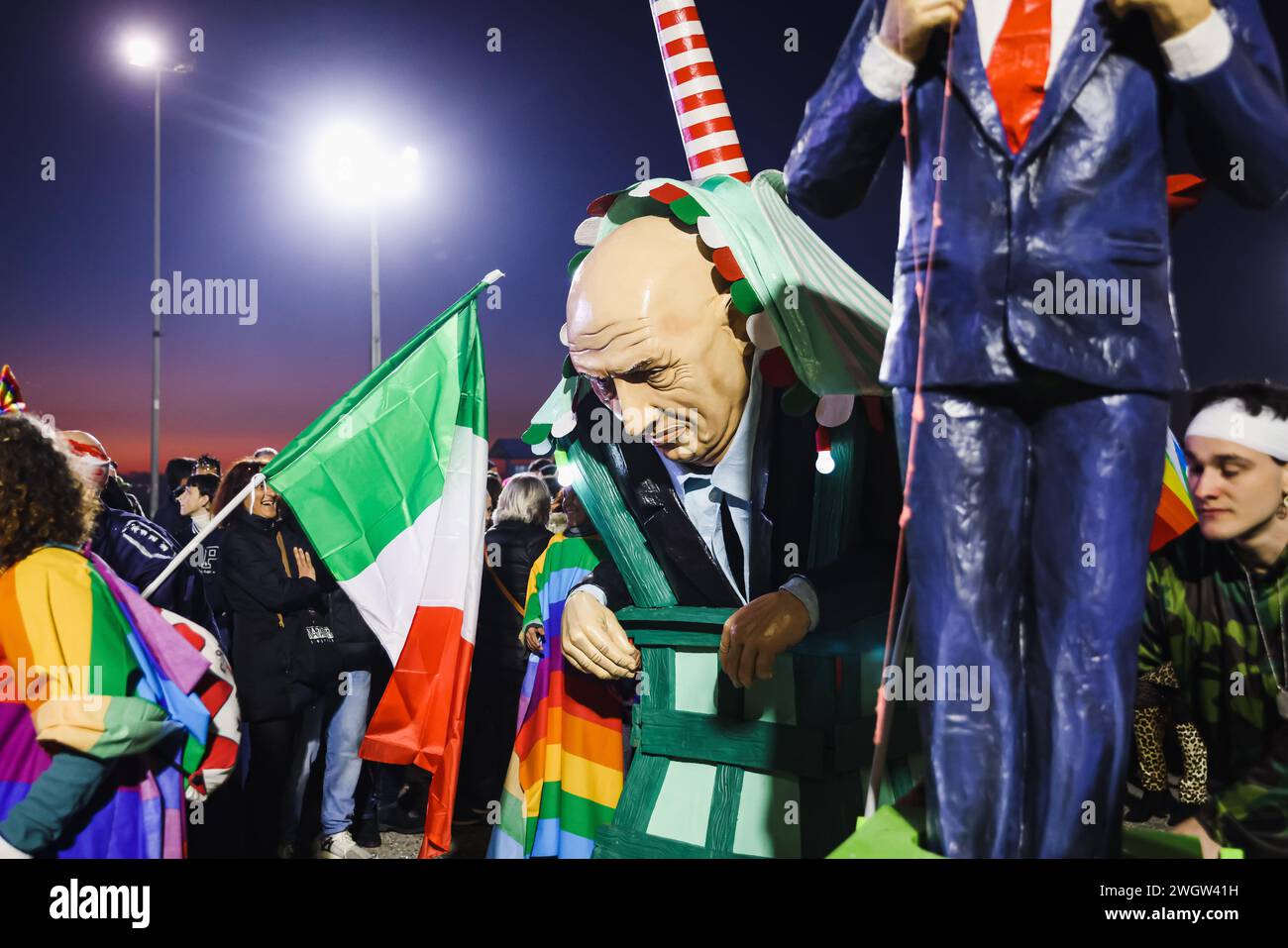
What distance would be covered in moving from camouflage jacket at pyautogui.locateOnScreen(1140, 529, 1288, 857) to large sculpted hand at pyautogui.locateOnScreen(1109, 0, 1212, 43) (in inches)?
50.6

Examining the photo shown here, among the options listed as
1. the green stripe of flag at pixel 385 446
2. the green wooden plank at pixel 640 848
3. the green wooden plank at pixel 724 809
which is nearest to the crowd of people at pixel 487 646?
the green stripe of flag at pixel 385 446

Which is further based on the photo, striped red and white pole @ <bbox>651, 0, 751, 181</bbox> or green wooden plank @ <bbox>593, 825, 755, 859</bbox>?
striped red and white pole @ <bbox>651, 0, 751, 181</bbox>

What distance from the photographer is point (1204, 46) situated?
1653 mm

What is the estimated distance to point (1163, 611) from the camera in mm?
2570

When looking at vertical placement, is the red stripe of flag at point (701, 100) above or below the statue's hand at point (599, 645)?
above

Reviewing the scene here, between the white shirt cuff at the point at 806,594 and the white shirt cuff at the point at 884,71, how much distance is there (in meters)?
1.14

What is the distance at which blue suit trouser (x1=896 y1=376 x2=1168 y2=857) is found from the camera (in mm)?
1706

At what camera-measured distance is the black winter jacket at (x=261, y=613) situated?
4.64 m

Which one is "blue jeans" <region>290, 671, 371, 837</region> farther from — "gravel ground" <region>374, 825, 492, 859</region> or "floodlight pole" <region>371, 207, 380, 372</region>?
"floodlight pole" <region>371, 207, 380, 372</region>

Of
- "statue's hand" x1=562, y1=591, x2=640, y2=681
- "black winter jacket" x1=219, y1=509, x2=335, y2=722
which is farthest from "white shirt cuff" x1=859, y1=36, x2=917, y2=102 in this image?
"black winter jacket" x1=219, y1=509, x2=335, y2=722

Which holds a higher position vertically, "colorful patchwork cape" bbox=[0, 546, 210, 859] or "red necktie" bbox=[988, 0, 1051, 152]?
"red necktie" bbox=[988, 0, 1051, 152]

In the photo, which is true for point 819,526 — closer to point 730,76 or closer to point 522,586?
point 730,76

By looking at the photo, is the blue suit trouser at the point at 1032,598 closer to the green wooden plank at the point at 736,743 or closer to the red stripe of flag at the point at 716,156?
the green wooden plank at the point at 736,743

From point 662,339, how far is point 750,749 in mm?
997
